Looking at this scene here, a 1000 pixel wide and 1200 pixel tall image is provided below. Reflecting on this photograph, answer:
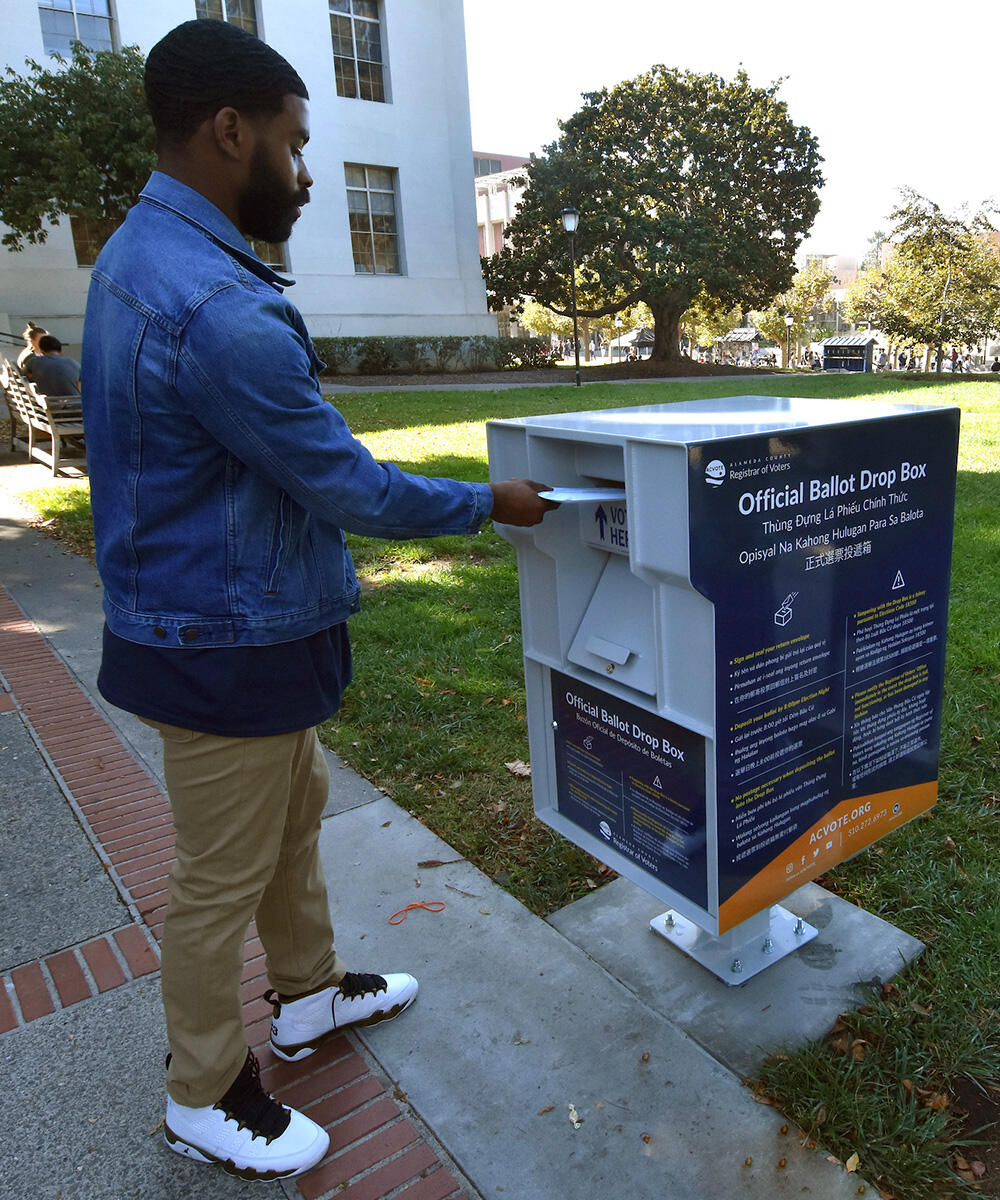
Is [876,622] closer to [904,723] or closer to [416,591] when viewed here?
[904,723]

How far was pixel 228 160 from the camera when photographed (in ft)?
5.66

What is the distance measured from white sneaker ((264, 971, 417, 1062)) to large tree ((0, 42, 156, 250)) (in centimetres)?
2003

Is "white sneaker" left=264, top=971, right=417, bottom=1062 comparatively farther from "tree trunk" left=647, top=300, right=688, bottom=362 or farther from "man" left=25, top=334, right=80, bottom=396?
"tree trunk" left=647, top=300, right=688, bottom=362

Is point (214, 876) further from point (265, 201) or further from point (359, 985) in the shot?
point (265, 201)

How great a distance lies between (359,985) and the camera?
240 cm

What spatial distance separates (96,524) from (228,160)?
75 cm

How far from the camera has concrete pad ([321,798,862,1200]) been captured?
6.42 ft

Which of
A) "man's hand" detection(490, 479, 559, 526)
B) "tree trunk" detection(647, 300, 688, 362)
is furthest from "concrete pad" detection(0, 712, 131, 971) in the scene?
"tree trunk" detection(647, 300, 688, 362)

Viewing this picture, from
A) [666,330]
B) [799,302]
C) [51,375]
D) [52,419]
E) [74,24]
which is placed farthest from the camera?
[799,302]

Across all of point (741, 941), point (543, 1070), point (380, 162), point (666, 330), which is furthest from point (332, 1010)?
point (666, 330)

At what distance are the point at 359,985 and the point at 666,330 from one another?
34264mm

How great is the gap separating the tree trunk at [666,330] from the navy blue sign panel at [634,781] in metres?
33.2

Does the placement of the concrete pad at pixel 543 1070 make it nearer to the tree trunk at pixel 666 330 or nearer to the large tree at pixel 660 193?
the large tree at pixel 660 193

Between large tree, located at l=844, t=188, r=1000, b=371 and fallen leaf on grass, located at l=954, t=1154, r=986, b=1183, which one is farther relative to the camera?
large tree, located at l=844, t=188, r=1000, b=371
